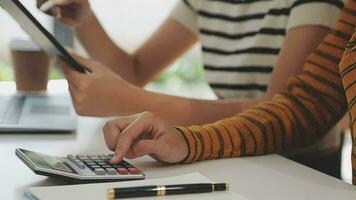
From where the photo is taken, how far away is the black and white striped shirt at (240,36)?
127cm

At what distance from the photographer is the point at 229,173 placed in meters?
0.83

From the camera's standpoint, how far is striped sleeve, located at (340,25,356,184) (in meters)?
0.85

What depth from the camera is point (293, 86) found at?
1.03 metres

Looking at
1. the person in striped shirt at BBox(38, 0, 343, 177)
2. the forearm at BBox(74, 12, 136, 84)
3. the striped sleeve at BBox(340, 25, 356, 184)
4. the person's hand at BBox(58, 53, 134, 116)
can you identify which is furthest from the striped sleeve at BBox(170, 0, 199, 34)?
the striped sleeve at BBox(340, 25, 356, 184)

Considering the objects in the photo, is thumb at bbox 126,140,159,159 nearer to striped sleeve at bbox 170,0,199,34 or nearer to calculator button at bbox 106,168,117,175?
calculator button at bbox 106,168,117,175

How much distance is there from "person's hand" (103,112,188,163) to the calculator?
25 millimetres

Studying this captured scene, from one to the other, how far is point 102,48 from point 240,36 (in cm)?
35

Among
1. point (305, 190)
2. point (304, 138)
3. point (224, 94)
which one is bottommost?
point (305, 190)

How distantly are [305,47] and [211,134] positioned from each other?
1.02ft

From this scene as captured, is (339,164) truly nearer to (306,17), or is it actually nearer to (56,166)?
(306,17)

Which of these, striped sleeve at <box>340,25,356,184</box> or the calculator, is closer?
the calculator

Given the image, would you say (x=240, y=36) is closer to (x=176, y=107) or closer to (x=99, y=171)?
(x=176, y=107)

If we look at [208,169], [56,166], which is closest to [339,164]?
[208,169]

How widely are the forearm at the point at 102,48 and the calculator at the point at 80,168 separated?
67 centimetres
